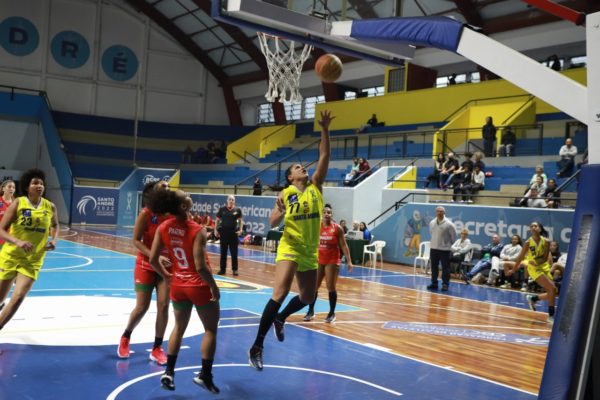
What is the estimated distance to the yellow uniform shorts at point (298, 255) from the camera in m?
6.03

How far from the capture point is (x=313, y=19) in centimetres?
1196

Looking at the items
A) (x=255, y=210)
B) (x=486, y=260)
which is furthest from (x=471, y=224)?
(x=255, y=210)

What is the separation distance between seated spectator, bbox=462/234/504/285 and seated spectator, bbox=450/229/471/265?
0.39 meters

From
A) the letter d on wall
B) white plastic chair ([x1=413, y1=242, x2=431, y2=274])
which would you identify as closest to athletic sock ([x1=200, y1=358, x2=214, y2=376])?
white plastic chair ([x1=413, y1=242, x2=431, y2=274])

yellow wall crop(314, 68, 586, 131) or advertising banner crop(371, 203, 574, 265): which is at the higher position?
yellow wall crop(314, 68, 586, 131)

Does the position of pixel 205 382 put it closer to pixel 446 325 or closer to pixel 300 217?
pixel 300 217

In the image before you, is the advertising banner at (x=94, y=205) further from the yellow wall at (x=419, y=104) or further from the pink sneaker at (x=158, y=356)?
the pink sneaker at (x=158, y=356)

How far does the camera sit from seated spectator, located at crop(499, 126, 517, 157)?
2053 centimetres

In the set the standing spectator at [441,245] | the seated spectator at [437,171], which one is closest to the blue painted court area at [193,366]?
the standing spectator at [441,245]

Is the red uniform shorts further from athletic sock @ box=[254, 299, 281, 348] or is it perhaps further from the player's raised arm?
the player's raised arm

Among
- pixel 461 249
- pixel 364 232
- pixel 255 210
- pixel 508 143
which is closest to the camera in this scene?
pixel 461 249

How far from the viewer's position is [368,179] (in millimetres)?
21172

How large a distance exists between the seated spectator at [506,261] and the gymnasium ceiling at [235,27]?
8.06 meters

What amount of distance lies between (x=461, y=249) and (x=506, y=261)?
151 centimetres
